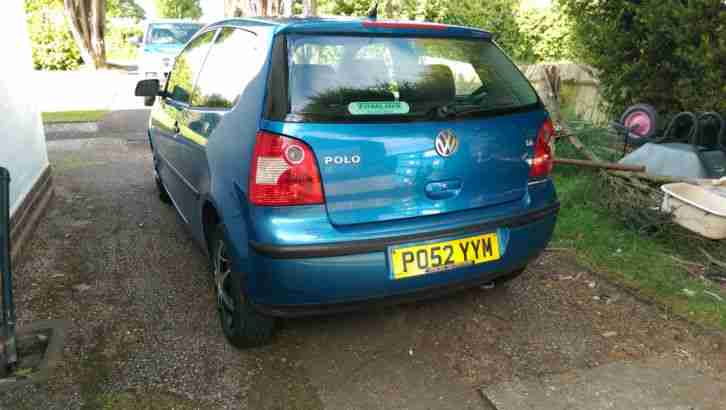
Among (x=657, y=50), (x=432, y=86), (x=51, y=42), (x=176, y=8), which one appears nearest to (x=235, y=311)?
(x=432, y=86)

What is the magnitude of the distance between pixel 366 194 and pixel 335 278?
38cm

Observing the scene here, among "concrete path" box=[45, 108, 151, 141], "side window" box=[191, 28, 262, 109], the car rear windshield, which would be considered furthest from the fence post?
"concrete path" box=[45, 108, 151, 141]

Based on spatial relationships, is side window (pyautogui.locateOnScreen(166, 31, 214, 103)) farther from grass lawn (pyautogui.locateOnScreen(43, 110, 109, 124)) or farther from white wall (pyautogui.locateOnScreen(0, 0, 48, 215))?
grass lawn (pyautogui.locateOnScreen(43, 110, 109, 124))

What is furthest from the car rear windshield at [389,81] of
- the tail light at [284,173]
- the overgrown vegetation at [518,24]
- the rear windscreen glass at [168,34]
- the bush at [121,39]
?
the bush at [121,39]

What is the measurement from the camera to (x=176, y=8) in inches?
1918

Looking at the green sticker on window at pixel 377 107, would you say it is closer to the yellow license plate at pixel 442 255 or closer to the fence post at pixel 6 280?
the yellow license plate at pixel 442 255

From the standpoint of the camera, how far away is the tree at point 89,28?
840 inches

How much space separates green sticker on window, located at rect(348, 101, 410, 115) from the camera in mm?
2480

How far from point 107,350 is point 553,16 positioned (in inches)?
407

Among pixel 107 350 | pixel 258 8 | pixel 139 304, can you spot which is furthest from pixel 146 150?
pixel 107 350

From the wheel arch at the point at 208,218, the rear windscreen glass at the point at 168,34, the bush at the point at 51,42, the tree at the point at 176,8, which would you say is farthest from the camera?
the tree at the point at 176,8

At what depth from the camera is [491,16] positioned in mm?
11891

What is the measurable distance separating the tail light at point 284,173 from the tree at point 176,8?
5081 cm

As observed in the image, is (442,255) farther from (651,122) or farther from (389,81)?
(651,122)
